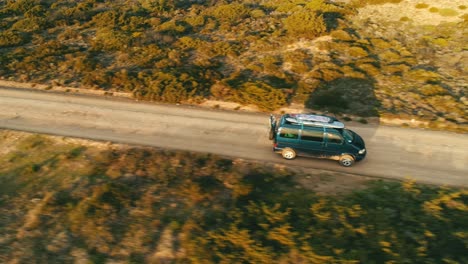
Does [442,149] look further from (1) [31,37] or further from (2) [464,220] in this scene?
(1) [31,37]

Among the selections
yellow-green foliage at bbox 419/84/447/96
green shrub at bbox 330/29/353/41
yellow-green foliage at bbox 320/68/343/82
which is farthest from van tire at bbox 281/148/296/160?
green shrub at bbox 330/29/353/41

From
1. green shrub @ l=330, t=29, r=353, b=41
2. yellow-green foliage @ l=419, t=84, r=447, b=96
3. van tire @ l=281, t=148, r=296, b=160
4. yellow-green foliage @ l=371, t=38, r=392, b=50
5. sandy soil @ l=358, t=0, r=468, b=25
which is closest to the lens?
van tire @ l=281, t=148, r=296, b=160

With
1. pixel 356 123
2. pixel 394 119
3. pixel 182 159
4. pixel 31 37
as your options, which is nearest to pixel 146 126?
pixel 182 159

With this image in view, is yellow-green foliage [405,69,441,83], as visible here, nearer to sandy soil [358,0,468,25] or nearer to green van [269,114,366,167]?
green van [269,114,366,167]

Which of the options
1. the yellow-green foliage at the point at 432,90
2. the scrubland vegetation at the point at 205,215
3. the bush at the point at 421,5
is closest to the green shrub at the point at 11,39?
the scrubland vegetation at the point at 205,215

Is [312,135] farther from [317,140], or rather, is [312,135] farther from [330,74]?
[330,74]

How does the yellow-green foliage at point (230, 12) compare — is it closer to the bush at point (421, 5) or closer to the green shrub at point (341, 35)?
the green shrub at point (341, 35)

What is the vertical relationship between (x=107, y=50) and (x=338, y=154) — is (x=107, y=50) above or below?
above
